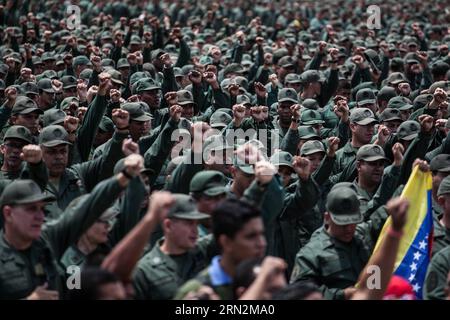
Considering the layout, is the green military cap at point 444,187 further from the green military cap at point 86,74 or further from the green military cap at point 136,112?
the green military cap at point 86,74

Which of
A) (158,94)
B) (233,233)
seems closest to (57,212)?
(233,233)

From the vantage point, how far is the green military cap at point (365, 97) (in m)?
12.3

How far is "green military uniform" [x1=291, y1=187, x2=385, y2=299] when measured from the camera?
690 centimetres

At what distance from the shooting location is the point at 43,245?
625cm

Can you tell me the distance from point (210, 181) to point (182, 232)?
2.93ft

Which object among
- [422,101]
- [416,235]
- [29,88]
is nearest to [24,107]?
[29,88]

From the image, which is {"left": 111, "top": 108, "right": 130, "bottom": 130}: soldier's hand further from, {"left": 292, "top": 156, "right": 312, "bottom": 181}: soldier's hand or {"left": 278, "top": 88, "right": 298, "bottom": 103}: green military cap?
{"left": 278, "top": 88, "right": 298, "bottom": 103}: green military cap

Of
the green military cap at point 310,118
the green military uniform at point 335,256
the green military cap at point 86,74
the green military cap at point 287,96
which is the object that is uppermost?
the green military cap at point 86,74

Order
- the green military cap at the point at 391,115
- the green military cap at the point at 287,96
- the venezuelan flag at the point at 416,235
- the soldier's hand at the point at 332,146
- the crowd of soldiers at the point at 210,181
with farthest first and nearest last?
the green military cap at the point at 287,96, the green military cap at the point at 391,115, the soldier's hand at the point at 332,146, the venezuelan flag at the point at 416,235, the crowd of soldiers at the point at 210,181

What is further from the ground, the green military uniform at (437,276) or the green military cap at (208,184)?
the green military cap at (208,184)

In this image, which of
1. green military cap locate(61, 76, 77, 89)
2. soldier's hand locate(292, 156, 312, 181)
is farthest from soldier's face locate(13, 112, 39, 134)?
soldier's hand locate(292, 156, 312, 181)

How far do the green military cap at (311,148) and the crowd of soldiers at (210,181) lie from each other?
1.0 inches

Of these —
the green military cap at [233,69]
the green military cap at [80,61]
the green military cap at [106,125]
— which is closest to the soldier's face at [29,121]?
the green military cap at [106,125]

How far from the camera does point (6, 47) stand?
17.8 metres
